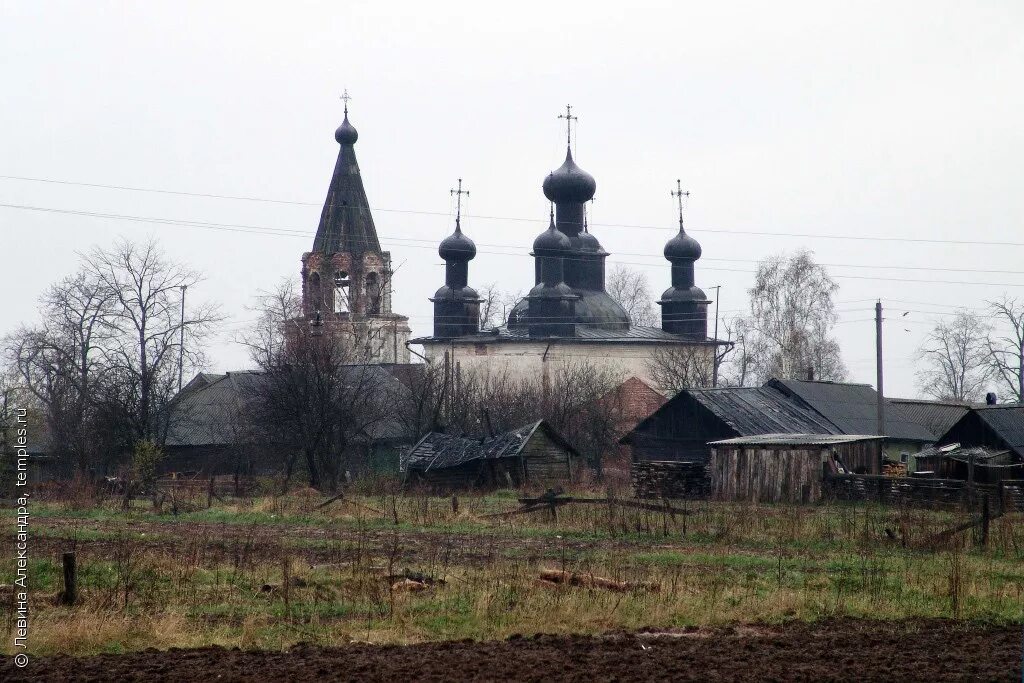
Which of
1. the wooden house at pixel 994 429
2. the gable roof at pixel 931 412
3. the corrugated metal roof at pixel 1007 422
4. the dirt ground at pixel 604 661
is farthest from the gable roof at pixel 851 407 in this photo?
the dirt ground at pixel 604 661

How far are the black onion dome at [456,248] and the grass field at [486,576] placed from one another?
43.1m

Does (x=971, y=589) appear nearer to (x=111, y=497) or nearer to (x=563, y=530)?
(x=563, y=530)

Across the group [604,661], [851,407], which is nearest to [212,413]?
[851,407]

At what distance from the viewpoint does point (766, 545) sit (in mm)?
19906

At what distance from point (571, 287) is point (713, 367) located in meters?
8.18

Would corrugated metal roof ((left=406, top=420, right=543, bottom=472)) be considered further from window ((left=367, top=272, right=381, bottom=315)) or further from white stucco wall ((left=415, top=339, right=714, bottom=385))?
window ((left=367, top=272, right=381, bottom=315))

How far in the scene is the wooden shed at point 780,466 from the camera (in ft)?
104

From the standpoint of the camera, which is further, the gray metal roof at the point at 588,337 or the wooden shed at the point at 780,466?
the gray metal roof at the point at 588,337

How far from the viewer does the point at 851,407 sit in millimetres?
47938

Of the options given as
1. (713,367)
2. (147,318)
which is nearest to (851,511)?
(147,318)

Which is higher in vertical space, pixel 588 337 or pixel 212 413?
pixel 588 337

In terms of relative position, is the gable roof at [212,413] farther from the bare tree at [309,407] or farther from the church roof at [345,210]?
the church roof at [345,210]

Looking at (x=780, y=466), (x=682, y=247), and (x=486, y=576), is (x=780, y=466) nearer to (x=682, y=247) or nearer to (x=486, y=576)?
(x=486, y=576)

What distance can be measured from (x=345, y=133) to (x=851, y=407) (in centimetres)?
3274
